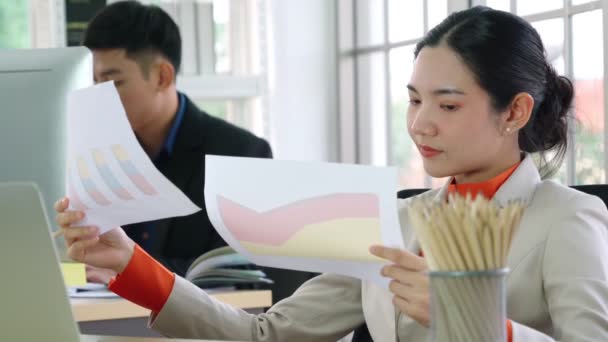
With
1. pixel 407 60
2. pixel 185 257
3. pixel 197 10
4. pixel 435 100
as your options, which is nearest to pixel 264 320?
pixel 435 100

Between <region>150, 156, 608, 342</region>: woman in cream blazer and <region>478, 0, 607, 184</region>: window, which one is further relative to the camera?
<region>478, 0, 607, 184</region>: window

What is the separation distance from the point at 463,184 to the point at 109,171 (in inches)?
22.6

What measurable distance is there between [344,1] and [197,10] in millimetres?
676

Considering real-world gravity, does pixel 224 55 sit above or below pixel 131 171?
above

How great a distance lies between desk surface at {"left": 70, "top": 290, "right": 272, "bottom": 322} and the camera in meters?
2.08

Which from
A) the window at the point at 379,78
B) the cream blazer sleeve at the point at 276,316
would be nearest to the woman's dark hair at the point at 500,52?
the cream blazer sleeve at the point at 276,316

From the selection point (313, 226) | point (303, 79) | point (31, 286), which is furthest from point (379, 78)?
point (31, 286)

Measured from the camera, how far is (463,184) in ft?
5.61

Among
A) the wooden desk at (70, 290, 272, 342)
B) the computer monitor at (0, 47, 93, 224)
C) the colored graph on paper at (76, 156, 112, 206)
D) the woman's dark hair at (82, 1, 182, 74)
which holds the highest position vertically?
the woman's dark hair at (82, 1, 182, 74)

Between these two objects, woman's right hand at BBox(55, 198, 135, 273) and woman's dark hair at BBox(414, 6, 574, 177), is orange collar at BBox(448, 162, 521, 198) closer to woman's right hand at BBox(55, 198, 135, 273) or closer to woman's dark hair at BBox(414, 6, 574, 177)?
woman's dark hair at BBox(414, 6, 574, 177)

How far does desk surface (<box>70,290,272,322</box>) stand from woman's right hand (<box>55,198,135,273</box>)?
1.39 feet

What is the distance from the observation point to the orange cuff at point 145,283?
163 centimetres

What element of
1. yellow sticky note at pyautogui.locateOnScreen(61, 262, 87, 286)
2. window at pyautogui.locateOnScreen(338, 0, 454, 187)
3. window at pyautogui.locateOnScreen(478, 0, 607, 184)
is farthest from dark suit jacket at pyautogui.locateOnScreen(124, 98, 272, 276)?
window at pyautogui.locateOnScreen(338, 0, 454, 187)

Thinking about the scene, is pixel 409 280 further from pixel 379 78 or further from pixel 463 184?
pixel 379 78
